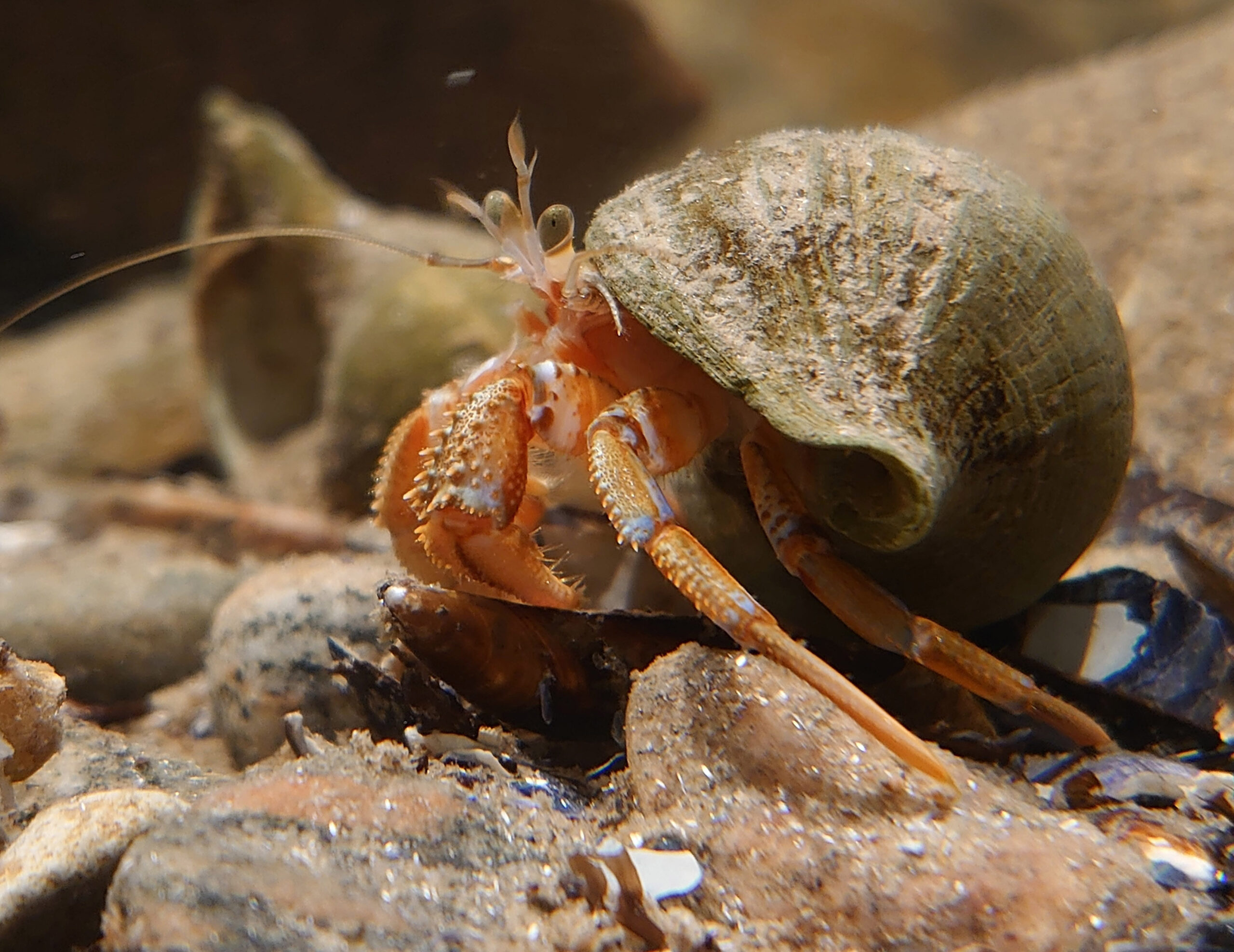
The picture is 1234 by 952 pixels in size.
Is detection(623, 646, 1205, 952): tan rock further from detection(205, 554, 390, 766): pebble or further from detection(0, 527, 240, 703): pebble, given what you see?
detection(0, 527, 240, 703): pebble

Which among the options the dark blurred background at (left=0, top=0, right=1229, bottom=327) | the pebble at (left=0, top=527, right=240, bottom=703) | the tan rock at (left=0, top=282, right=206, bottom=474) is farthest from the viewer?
the tan rock at (left=0, top=282, right=206, bottom=474)

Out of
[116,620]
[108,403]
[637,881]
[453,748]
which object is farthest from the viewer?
[108,403]

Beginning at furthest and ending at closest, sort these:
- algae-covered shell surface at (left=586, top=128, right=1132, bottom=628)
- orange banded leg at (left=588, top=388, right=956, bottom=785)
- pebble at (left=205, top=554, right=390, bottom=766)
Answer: pebble at (left=205, top=554, right=390, bottom=766)
algae-covered shell surface at (left=586, top=128, right=1132, bottom=628)
orange banded leg at (left=588, top=388, right=956, bottom=785)

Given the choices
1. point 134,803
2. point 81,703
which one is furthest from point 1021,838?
point 81,703

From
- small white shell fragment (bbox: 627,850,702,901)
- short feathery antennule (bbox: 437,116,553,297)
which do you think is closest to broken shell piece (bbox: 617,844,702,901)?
small white shell fragment (bbox: 627,850,702,901)

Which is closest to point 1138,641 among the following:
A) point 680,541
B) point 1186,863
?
point 1186,863

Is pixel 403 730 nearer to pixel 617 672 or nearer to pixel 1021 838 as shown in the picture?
pixel 617 672

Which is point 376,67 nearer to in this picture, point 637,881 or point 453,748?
point 453,748
